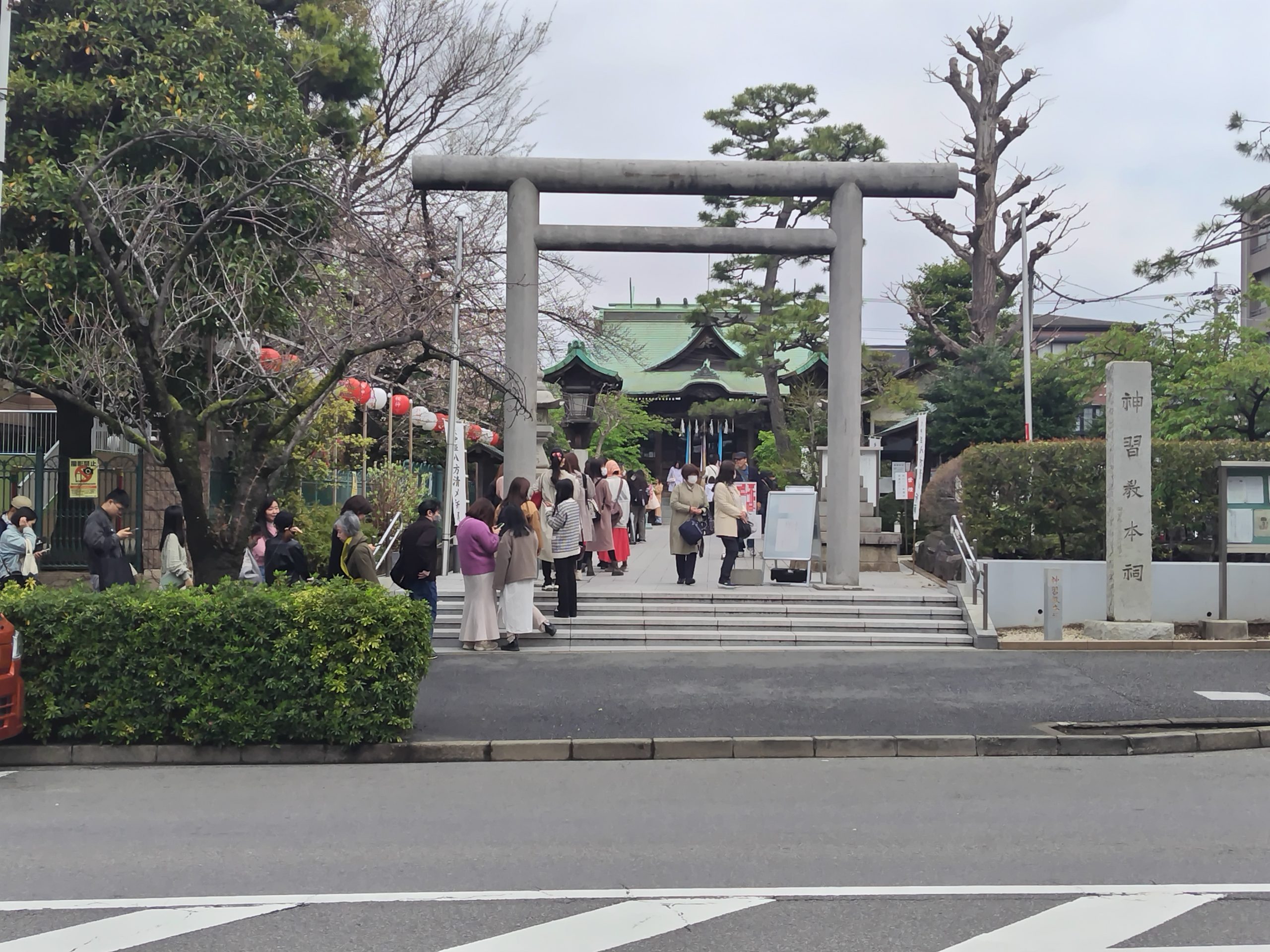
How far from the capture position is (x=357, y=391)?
18516mm

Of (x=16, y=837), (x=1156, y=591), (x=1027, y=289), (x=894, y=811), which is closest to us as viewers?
(x=16, y=837)

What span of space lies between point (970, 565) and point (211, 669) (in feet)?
31.2

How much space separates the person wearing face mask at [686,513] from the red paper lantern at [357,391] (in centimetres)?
622

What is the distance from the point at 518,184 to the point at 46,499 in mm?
8202

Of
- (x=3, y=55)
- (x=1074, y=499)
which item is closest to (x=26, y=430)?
(x=3, y=55)

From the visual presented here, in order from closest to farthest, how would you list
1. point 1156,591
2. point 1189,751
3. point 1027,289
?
point 1189,751 < point 1156,591 < point 1027,289

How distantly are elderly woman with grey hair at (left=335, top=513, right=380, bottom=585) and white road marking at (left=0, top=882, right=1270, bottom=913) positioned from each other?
533cm

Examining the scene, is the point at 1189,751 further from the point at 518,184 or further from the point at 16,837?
the point at 518,184

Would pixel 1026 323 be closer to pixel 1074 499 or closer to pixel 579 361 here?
pixel 1074 499

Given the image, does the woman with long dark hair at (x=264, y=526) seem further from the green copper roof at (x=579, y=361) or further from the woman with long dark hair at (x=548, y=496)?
the green copper roof at (x=579, y=361)

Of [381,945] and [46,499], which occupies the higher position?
[46,499]

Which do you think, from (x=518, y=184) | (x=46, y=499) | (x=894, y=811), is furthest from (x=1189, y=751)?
(x=46, y=499)

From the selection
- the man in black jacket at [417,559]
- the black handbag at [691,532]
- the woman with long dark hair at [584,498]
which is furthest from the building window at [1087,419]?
the man in black jacket at [417,559]

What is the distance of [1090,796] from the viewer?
6973 mm
